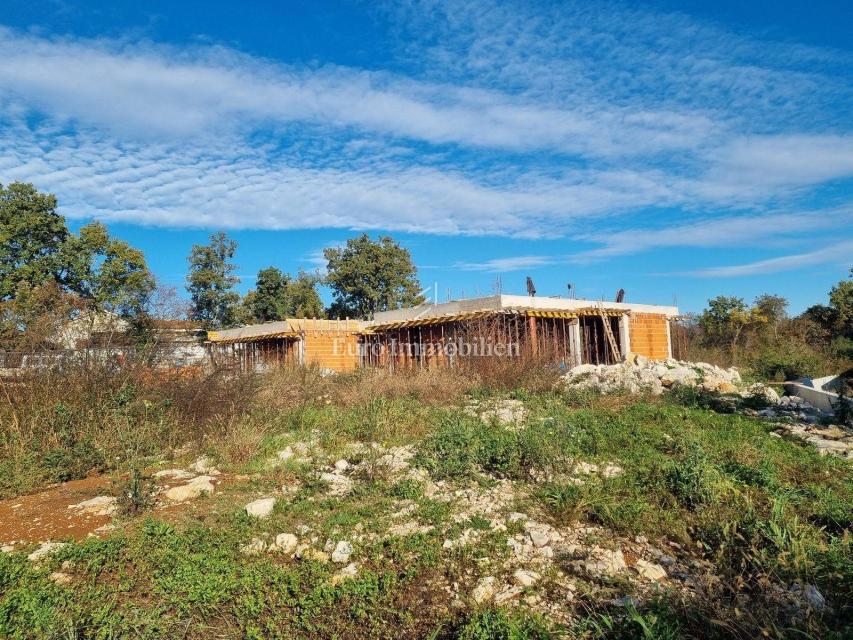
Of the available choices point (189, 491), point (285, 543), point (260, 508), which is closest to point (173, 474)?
point (189, 491)

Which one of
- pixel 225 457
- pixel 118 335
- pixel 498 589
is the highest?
pixel 118 335

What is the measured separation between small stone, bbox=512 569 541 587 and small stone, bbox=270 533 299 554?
1.74 m

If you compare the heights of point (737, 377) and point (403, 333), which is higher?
point (403, 333)

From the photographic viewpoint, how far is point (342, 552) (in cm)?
401

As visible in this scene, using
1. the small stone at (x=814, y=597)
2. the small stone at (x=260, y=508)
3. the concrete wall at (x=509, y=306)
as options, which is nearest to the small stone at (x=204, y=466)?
the small stone at (x=260, y=508)

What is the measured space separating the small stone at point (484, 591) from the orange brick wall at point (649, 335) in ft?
53.5

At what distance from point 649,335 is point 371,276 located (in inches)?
727

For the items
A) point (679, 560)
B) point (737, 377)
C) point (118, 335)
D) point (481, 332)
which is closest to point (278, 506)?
point (679, 560)

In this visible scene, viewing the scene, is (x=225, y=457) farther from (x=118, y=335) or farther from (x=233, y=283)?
(x=233, y=283)

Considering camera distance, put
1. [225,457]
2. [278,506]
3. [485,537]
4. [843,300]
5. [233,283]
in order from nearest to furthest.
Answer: [485,537] → [278,506] → [225,457] → [843,300] → [233,283]

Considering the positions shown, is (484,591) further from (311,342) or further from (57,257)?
(57,257)

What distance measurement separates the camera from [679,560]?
379cm

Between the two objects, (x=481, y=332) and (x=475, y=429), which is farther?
(x=481, y=332)

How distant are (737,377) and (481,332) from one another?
673 cm
